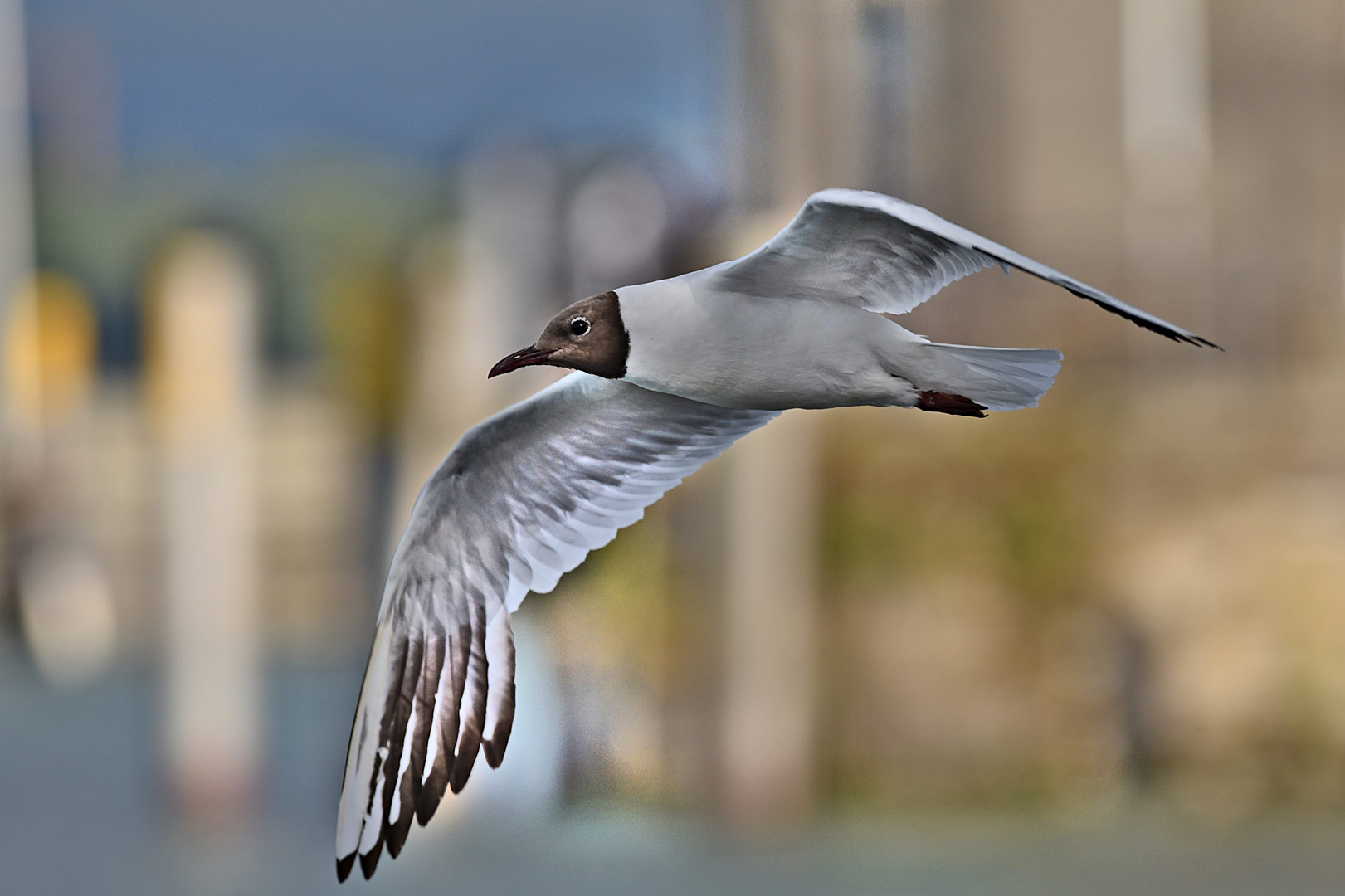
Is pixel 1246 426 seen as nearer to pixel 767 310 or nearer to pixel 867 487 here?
pixel 867 487

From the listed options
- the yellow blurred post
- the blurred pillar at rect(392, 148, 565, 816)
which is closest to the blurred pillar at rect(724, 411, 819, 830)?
the blurred pillar at rect(392, 148, 565, 816)

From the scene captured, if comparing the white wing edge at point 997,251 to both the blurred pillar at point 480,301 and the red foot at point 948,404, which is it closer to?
the red foot at point 948,404

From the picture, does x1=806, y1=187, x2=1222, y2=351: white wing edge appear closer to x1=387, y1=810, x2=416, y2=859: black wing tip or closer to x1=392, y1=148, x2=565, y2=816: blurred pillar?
x1=387, y1=810, x2=416, y2=859: black wing tip

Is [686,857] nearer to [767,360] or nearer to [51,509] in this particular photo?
[767,360]

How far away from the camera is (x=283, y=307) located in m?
30.3

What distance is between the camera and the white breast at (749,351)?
6.09ft

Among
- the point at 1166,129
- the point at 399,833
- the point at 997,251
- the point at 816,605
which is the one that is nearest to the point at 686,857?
the point at 816,605

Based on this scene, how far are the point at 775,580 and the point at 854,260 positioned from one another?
19.5 feet

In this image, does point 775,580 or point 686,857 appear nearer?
point 775,580

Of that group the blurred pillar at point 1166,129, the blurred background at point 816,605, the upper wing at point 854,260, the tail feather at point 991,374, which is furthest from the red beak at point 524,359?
the blurred pillar at point 1166,129

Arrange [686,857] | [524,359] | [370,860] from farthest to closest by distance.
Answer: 1. [686,857]
2. [370,860]
3. [524,359]

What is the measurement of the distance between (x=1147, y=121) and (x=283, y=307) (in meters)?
21.3

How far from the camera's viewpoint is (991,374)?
197 cm

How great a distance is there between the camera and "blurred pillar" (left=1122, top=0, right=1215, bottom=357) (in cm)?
1249
